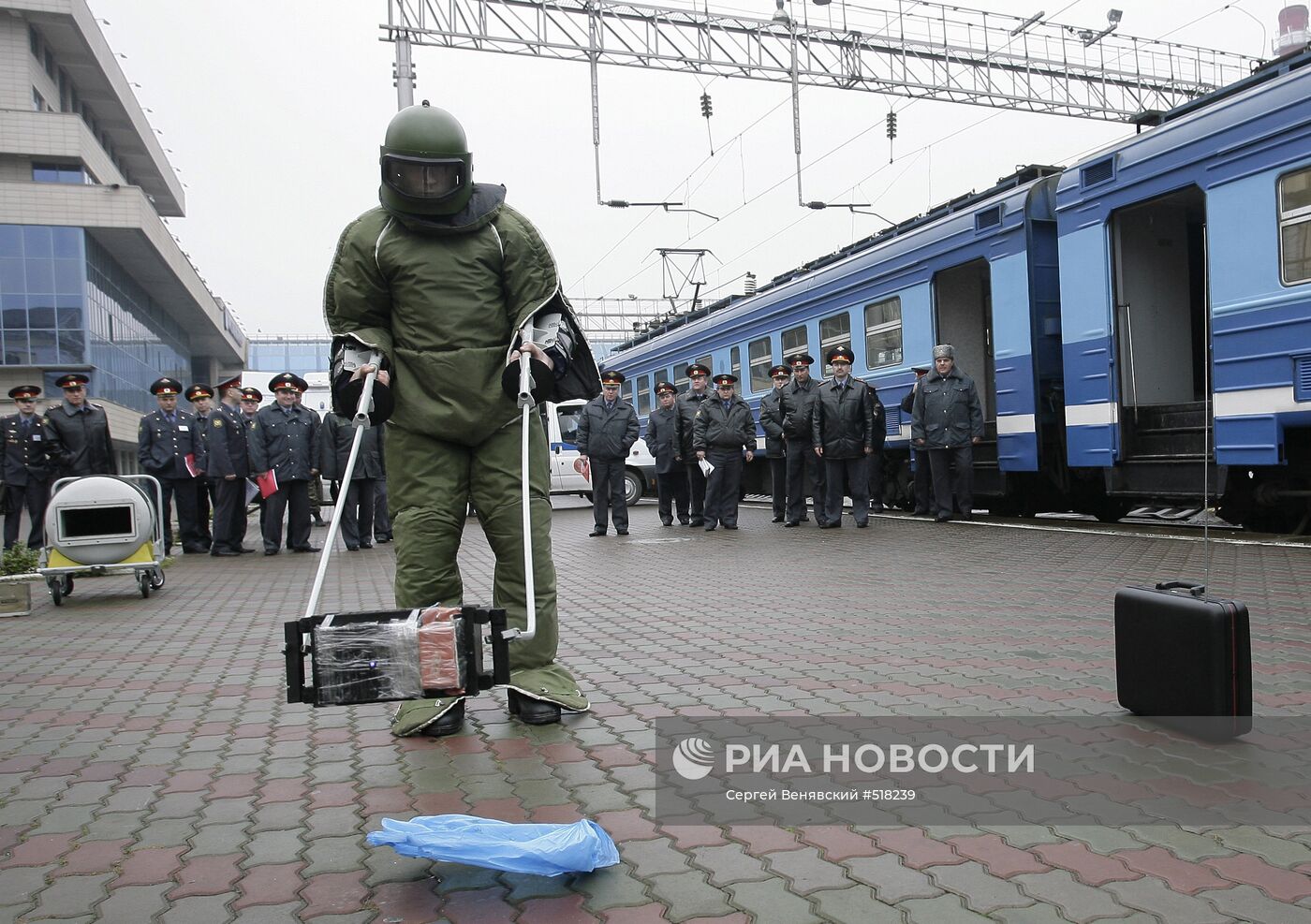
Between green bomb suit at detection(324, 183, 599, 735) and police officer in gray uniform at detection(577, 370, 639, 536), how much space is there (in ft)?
31.3

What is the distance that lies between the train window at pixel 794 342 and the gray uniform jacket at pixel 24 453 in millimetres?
10170

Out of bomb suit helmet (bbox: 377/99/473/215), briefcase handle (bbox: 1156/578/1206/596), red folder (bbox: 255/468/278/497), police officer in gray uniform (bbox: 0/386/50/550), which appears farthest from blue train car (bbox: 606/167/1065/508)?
police officer in gray uniform (bbox: 0/386/50/550)

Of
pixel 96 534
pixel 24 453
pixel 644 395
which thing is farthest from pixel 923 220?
pixel 644 395

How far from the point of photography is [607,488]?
14.2 metres

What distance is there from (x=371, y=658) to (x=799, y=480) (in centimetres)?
1101

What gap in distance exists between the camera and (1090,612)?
6227 mm

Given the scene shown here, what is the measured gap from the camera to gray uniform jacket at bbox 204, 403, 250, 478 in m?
13.1

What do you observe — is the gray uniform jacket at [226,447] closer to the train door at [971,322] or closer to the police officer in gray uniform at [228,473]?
the police officer in gray uniform at [228,473]

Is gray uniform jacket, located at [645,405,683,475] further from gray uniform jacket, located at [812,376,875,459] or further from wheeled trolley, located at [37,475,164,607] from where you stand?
wheeled trolley, located at [37,475,164,607]

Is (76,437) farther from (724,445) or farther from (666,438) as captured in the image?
(724,445)

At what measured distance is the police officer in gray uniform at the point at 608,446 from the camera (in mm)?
13914

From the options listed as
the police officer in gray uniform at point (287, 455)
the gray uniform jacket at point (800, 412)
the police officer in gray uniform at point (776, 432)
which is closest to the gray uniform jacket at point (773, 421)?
the police officer in gray uniform at point (776, 432)

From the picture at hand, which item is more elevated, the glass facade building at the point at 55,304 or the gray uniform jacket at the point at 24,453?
the glass facade building at the point at 55,304

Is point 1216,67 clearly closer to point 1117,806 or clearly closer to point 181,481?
point 181,481
